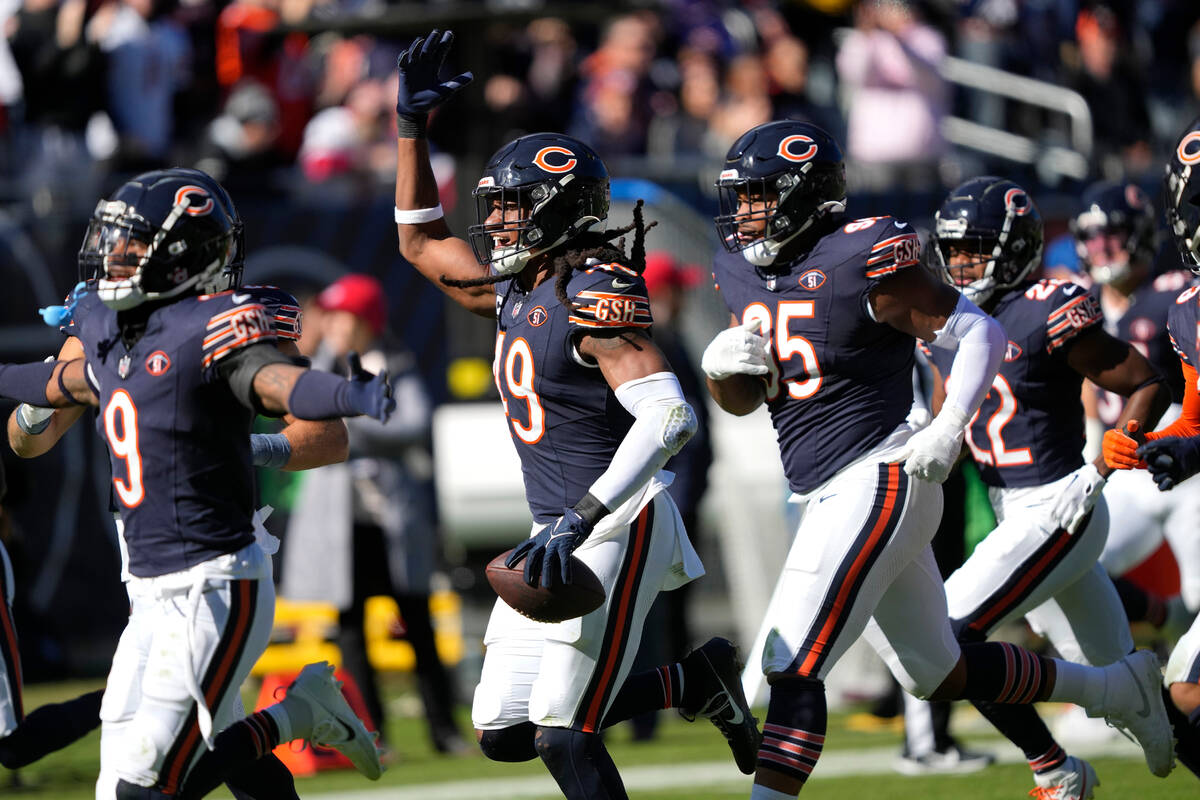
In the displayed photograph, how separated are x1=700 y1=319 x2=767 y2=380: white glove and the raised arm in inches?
27.5

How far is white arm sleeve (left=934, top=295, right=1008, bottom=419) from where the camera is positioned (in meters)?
4.80

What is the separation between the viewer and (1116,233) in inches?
268

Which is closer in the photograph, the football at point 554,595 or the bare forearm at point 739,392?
the football at point 554,595

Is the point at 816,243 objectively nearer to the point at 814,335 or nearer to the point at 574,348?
the point at 814,335

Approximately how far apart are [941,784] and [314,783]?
2.60m

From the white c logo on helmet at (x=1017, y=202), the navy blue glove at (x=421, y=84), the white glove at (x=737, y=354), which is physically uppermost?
the navy blue glove at (x=421, y=84)

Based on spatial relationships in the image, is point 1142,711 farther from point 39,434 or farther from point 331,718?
point 39,434

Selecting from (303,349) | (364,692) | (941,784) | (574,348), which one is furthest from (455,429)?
(574,348)

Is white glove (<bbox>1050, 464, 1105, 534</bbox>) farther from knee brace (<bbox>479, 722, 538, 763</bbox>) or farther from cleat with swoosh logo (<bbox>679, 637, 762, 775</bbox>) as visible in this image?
knee brace (<bbox>479, 722, 538, 763</bbox>)

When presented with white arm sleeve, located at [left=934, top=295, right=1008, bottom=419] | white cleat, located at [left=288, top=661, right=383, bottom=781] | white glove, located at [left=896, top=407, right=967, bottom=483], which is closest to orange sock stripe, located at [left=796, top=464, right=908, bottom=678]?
white glove, located at [left=896, top=407, right=967, bottom=483]

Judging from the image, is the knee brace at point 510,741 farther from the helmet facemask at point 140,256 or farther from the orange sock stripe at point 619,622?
the helmet facemask at point 140,256

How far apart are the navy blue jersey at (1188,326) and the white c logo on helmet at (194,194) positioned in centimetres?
274

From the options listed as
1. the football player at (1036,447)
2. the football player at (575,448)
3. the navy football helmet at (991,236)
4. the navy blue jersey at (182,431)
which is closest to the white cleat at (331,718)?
the football player at (575,448)

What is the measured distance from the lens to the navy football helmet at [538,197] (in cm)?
474
